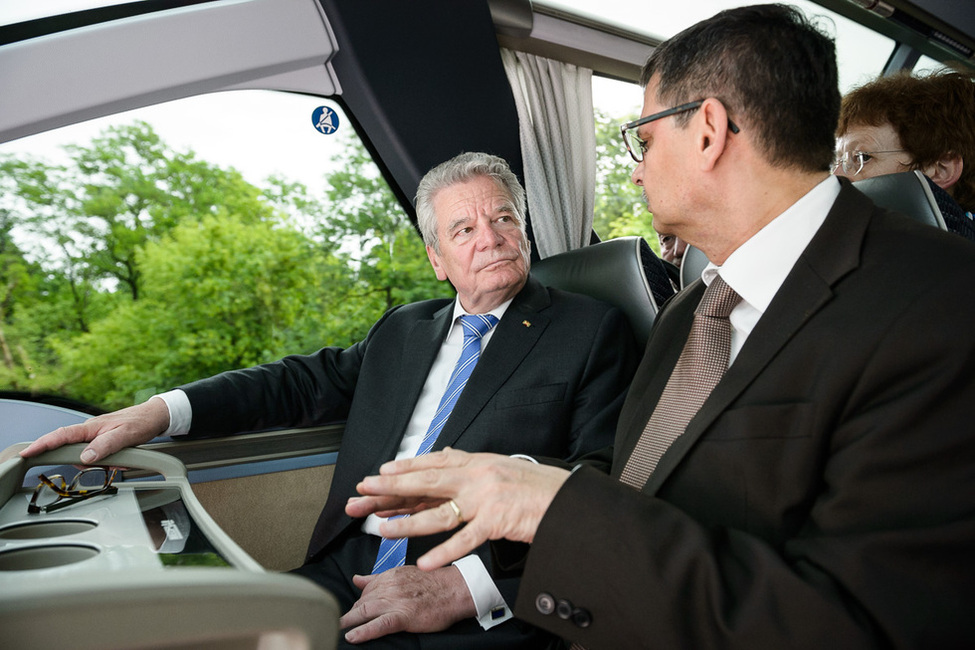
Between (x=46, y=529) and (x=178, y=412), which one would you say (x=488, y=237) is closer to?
(x=178, y=412)

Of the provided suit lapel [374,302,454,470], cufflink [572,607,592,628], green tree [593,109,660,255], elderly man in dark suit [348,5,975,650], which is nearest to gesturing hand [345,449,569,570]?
elderly man in dark suit [348,5,975,650]

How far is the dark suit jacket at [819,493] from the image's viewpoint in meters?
0.79

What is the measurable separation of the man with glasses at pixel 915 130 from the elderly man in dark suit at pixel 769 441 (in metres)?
0.85

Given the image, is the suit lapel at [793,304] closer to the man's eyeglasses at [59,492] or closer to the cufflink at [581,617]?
the cufflink at [581,617]

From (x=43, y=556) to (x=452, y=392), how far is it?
1158 mm

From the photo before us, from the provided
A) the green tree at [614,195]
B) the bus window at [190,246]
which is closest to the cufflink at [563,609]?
the bus window at [190,246]

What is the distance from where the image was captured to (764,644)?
2.67 feet

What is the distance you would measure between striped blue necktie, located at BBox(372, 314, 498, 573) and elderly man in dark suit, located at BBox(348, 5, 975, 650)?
70 cm

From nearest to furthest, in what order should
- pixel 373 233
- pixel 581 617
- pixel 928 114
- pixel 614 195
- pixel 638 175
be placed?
pixel 581 617
pixel 638 175
pixel 928 114
pixel 373 233
pixel 614 195

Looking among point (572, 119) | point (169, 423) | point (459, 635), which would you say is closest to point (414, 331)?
point (169, 423)

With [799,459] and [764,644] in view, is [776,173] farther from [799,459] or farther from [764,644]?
[764,644]

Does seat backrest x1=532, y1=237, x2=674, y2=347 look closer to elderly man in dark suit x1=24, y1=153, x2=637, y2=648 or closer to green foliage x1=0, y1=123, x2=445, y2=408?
elderly man in dark suit x1=24, y1=153, x2=637, y2=648

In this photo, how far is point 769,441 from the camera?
3.15 feet

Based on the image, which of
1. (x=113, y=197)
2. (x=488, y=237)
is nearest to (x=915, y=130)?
(x=488, y=237)
